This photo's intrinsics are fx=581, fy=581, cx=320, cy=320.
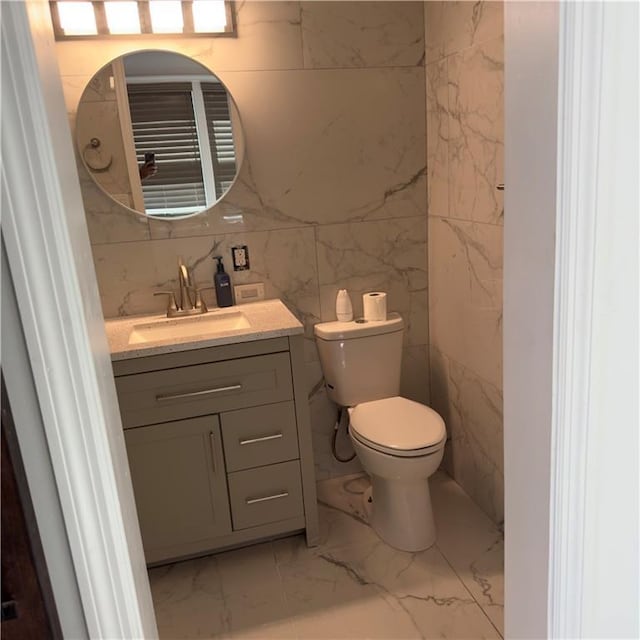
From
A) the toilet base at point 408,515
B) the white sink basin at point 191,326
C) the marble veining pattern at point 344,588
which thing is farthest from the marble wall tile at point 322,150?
the marble veining pattern at point 344,588

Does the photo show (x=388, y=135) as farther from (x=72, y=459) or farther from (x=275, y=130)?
(x=72, y=459)

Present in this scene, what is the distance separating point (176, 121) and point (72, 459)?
172cm

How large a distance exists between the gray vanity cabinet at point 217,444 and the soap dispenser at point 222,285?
42 cm

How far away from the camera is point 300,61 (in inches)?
87.9

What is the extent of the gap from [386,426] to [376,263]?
72 cm

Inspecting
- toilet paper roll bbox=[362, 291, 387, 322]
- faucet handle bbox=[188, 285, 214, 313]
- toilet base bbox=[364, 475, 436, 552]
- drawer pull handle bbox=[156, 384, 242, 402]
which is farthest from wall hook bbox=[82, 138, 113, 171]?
toilet base bbox=[364, 475, 436, 552]

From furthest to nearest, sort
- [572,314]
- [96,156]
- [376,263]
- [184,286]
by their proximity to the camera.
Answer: [376,263] < [184,286] < [96,156] < [572,314]

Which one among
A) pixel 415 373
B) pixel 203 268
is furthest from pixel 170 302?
pixel 415 373

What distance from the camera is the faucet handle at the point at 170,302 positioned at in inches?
88.5

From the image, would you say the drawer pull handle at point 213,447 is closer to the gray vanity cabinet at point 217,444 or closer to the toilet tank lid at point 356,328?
the gray vanity cabinet at point 217,444

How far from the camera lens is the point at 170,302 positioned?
226 centimetres

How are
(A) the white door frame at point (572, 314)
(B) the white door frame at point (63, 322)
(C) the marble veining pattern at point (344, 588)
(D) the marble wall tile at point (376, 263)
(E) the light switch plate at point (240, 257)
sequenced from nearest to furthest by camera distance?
1. (B) the white door frame at point (63, 322)
2. (A) the white door frame at point (572, 314)
3. (C) the marble veining pattern at point (344, 588)
4. (E) the light switch plate at point (240, 257)
5. (D) the marble wall tile at point (376, 263)

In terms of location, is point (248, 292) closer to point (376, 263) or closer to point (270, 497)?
point (376, 263)

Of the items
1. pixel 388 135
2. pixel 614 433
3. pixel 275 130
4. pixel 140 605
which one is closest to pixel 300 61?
pixel 275 130
